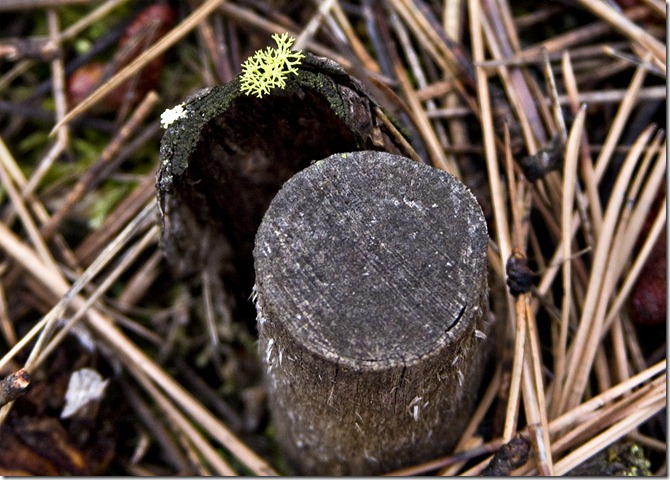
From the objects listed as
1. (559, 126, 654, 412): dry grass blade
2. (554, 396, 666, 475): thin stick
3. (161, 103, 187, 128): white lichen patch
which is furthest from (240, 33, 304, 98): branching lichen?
(554, 396, 666, 475): thin stick

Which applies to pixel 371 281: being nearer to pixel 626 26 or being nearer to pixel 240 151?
pixel 240 151

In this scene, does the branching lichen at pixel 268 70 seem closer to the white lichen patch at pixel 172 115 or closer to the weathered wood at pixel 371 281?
the white lichen patch at pixel 172 115

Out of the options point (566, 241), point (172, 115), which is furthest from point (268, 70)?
point (566, 241)

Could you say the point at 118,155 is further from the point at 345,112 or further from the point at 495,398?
the point at 495,398

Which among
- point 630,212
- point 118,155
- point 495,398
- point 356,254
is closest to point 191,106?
point 356,254

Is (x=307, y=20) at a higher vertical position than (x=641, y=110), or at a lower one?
higher

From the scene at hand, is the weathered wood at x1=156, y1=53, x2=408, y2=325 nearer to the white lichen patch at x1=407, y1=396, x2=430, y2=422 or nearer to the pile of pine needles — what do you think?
the pile of pine needles

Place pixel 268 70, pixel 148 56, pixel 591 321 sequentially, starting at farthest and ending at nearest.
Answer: pixel 148 56 < pixel 591 321 < pixel 268 70
